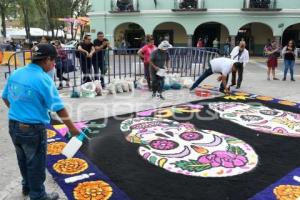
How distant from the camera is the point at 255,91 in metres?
10.3

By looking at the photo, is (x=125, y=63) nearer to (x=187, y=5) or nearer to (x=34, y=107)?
(x=34, y=107)

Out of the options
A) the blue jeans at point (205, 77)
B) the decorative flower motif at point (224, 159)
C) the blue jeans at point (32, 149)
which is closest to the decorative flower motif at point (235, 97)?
the blue jeans at point (205, 77)

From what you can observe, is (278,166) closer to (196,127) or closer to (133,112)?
(196,127)

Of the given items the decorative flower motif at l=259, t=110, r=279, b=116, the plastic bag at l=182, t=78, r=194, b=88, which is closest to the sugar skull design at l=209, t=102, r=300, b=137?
the decorative flower motif at l=259, t=110, r=279, b=116

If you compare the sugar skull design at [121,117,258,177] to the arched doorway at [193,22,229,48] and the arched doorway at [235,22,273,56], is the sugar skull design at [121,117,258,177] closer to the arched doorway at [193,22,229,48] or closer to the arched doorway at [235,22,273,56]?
the arched doorway at [193,22,229,48]

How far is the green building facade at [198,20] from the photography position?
25141mm

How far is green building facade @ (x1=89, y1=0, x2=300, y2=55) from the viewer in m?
25.1

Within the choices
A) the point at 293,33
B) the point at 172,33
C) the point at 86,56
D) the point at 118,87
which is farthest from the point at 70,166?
the point at 293,33

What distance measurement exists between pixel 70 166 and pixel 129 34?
2635 centimetres

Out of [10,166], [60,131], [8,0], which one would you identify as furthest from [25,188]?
[8,0]

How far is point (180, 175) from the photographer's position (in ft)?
14.0

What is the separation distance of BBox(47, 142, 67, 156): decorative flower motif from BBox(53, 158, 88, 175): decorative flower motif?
0.32 meters

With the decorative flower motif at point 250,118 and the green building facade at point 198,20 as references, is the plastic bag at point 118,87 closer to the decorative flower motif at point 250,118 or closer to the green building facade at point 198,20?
the decorative flower motif at point 250,118

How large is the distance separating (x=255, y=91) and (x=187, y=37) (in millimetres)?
17916
